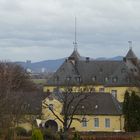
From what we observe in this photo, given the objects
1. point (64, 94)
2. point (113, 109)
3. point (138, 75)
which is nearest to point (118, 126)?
point (113, 109)

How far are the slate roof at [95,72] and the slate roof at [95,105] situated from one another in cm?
2284

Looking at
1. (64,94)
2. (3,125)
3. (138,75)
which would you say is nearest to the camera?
(3,125)

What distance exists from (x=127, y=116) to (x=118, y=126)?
9.17 meters

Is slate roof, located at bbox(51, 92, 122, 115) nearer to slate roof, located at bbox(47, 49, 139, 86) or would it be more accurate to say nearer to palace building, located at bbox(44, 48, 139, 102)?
palace building, located at bbox(44, 48, 139, 102)

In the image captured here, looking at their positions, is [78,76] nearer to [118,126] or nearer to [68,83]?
[68,83]

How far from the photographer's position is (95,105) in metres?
85.0

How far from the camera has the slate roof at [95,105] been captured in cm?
8394

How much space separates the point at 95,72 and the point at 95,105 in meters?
28.7

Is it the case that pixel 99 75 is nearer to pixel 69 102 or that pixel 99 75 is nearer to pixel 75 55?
pixel 75 55

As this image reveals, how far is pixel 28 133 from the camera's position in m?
67.1

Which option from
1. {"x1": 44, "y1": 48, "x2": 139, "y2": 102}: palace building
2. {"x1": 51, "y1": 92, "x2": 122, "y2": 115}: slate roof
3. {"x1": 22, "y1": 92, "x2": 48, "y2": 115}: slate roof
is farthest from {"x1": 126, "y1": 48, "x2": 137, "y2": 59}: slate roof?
{"x1": 51, "y1": 92, "x2": 122, "y2": 115}: slate roof

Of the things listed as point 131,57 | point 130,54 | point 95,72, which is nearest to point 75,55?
point 95,72

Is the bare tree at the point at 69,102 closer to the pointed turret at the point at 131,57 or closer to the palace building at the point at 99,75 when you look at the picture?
the palace building at the point at 99,75

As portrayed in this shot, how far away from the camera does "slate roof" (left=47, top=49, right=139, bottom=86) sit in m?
110
